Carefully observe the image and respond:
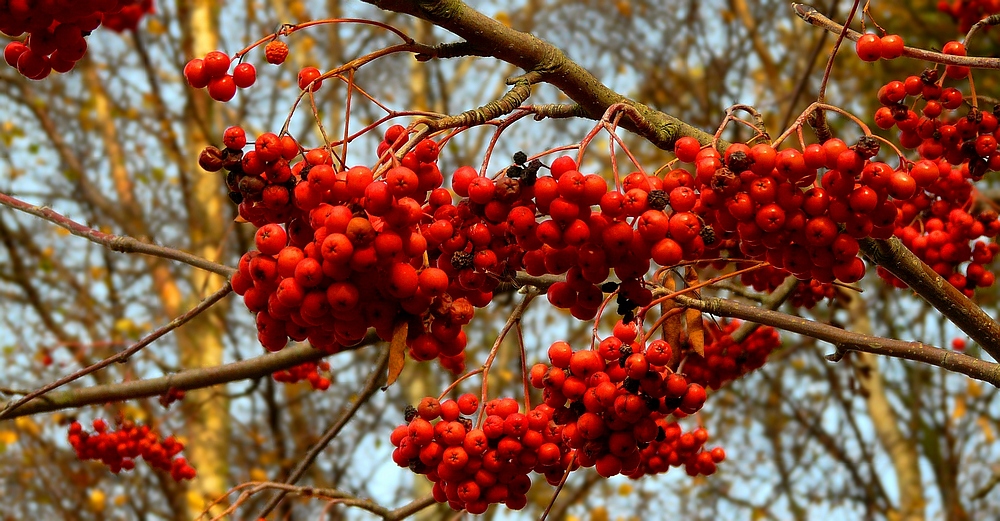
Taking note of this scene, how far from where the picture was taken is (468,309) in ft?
5.11

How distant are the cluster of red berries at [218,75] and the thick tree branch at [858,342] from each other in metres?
1.03

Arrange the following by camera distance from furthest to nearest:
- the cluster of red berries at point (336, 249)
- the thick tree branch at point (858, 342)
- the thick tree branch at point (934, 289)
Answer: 1. the thick tree branch at point (858, 342)
2. the thick tree branch at point (934, 289)
3. the cluster of red berries at point (336, 249)

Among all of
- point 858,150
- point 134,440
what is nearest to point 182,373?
point 134,440

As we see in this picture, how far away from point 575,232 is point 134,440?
3.42m

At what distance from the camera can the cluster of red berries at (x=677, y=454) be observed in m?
2.71

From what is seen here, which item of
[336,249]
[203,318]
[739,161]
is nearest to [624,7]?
[203,318]

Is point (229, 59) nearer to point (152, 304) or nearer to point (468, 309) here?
point (468, 309)

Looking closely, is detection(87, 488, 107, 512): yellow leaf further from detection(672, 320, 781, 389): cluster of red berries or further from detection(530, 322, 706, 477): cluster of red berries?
detection(530, 322, 706, 477): cluster of red berries

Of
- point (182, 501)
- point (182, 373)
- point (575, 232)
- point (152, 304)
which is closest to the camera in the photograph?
point (575, 232)

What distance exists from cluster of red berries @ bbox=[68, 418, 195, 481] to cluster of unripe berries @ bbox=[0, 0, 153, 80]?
274 cm

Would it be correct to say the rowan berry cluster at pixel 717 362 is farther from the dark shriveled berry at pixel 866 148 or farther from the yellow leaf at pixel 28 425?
the yellow leaf at pixel 28 425

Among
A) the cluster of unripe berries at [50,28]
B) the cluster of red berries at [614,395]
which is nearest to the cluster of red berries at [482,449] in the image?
the cluster of red berries at [614,395]

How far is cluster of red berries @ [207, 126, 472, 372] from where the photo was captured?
136cm

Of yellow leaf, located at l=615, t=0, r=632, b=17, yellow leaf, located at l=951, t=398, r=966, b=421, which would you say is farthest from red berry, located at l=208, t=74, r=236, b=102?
yellow leaf, located at l=615, t=0, r=632, b=17
